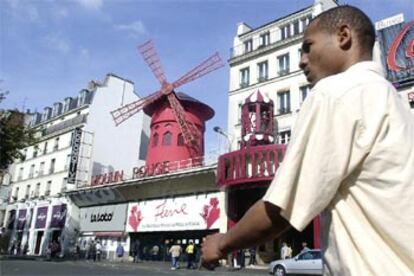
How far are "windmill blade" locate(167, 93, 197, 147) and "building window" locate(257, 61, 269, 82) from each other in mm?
6361

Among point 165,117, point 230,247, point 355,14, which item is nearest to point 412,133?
point 355,14

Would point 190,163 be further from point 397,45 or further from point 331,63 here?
point 331,63

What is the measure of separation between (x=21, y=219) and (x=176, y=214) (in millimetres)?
21721

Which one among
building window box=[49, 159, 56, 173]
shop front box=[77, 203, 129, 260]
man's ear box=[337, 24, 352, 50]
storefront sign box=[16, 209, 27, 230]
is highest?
building window box=[49, 159, 56, 173]

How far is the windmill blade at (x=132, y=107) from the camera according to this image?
108 feet

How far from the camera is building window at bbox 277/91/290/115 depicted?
79.0ft

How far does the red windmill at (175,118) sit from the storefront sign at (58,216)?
921 centimetres

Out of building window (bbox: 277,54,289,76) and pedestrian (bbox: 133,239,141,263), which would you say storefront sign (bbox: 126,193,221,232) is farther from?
building window (bbox: 277,54,289,76)

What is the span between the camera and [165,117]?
103 ft

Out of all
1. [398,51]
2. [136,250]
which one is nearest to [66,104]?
[136,250]

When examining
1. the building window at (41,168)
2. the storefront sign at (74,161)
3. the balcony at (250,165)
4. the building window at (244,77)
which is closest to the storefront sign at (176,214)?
the balcony at (250,165)

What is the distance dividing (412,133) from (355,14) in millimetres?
350

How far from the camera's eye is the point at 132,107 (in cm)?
Result: 3497

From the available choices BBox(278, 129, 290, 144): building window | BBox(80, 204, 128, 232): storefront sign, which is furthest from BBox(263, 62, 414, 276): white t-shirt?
BBox(80, 204, 128, 232): storefront sign
